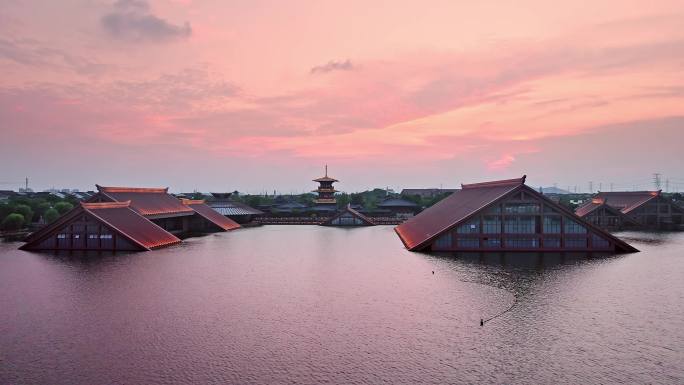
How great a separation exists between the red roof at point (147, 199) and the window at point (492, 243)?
204 feet

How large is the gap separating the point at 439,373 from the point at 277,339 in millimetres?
11234

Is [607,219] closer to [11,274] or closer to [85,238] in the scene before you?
[85,238]

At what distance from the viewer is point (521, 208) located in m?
72.4

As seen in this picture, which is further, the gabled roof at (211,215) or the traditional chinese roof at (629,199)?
the traditional chinese roof at (629,199)

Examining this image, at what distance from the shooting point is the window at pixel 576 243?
71.6 meters

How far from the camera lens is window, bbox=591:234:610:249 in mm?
71625

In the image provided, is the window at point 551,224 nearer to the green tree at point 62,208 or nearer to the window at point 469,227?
the window at point 469,227

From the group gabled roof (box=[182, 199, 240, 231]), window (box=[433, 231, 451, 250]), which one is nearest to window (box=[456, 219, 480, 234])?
window (box=[433, 231, 451, 250])

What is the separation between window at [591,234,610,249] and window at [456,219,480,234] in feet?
55.3

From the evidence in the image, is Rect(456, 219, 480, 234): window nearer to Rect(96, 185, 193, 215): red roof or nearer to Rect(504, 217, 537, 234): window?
Rect(504, 217, 537, 234): window

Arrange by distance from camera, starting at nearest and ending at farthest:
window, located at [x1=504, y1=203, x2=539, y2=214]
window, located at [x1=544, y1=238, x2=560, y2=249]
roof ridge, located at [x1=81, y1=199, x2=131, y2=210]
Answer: window, located at [x1=544, y1=238, x2=560, y2=249]
window, located at [x1=504, y1=203, x2=539, y2=214]
roof ridge, located at [x1=81, y1=199, x2=131, y2=210]

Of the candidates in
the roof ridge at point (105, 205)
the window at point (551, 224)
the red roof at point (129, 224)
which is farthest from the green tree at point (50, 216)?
the window at point (551, 224)

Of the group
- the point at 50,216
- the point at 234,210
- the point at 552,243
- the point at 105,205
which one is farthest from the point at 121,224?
the point at 552,243

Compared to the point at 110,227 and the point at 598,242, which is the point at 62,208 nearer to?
the point at 110,227
